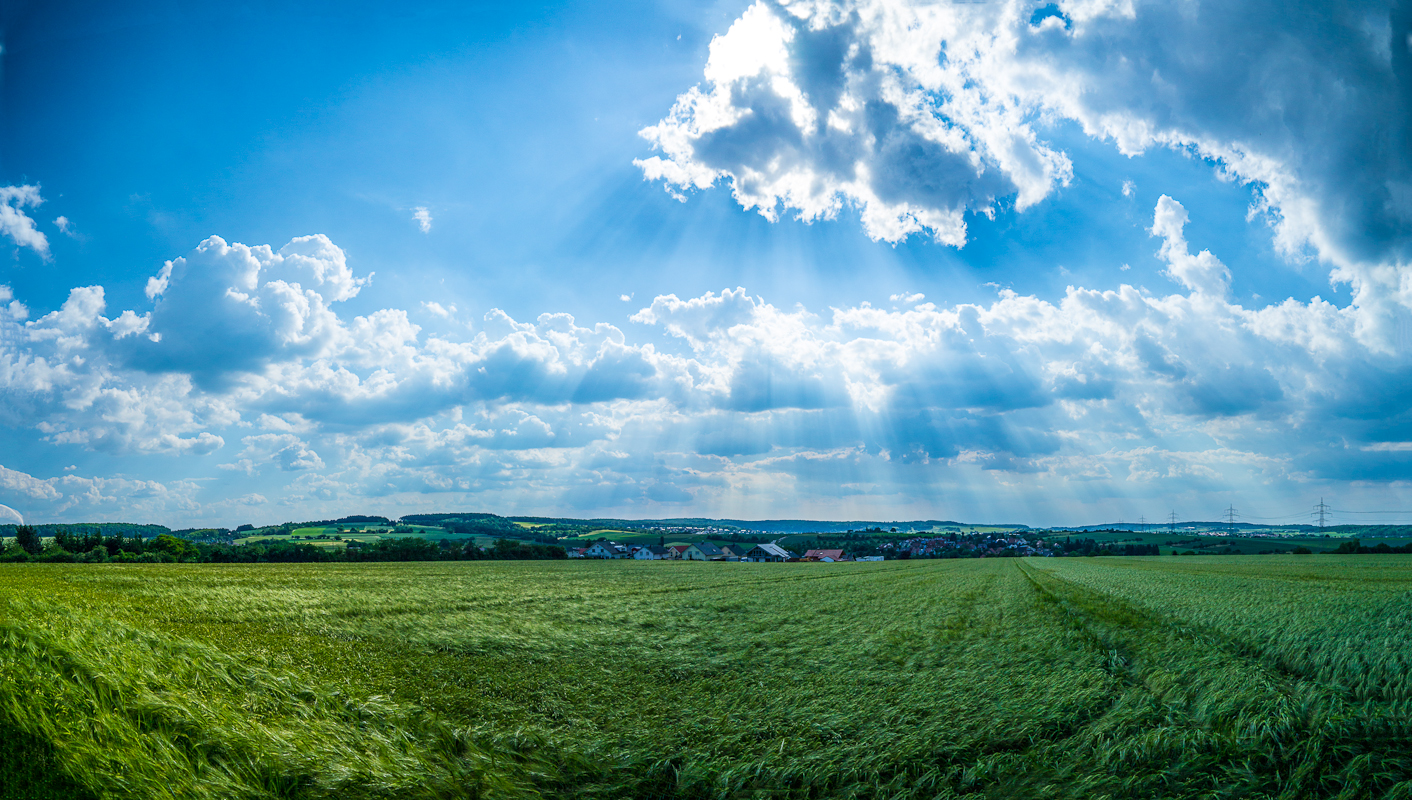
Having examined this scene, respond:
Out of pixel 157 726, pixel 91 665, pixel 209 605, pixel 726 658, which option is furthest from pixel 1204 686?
pixel 209 605

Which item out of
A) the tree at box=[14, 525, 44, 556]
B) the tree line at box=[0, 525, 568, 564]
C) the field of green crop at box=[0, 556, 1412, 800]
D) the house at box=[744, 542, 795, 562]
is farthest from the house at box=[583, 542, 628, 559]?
the field of green crop at box=[0, 556, 1412, 800]

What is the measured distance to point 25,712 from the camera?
611 centimetres

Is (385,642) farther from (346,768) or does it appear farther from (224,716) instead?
(346,768)

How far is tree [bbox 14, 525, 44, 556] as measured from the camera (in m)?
55.4

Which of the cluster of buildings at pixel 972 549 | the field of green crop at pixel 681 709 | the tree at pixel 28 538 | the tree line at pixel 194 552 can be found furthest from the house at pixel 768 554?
the field of green crop at pixel 681 709

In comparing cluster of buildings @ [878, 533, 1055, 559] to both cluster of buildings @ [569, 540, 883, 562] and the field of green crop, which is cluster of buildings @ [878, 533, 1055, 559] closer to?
cluster of buildings @ [569, 540, 883, 562]

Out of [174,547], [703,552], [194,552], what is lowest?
[703,552]

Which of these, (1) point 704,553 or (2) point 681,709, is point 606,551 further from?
(2) point 681,709

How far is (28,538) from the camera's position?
57.5 metres

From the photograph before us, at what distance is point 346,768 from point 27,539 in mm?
85239

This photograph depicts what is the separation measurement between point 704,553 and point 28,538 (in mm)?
101898

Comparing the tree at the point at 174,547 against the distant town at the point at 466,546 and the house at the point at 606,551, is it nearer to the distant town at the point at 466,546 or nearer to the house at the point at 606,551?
the distant town at the point at 466,546

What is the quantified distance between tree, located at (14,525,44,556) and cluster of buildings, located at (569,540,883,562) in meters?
70.4

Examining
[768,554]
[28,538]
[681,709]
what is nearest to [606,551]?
[768,554]
